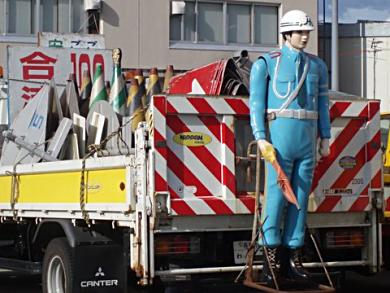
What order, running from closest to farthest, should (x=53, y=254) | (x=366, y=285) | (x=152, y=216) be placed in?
(x=152, y=216) < (x=53, y=254) < (x=366, y=285)

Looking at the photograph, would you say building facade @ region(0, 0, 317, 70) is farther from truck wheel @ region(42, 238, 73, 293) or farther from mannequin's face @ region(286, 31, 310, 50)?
mannequin's face @ region(286, 31, 310, 50)

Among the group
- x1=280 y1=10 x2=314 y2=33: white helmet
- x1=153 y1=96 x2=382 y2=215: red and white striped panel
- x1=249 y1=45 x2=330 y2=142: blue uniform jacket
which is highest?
x1=280 y1=10 x2=314 y2=33: white helmet

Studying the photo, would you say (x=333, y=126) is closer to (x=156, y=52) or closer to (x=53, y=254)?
(x=53, y=254)

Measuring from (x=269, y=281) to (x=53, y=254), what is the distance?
82.7 inches

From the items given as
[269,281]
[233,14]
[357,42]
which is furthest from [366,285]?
[357,42]

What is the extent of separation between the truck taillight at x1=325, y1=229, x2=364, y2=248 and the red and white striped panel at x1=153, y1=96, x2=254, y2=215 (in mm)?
901

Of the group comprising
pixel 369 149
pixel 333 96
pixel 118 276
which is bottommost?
pixel 118 276

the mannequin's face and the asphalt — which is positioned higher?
the mannequin's face

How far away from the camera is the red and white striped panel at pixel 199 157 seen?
6.39 m

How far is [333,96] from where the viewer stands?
295 inches

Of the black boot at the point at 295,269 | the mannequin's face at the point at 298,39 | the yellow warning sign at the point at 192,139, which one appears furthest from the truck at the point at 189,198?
the mannequin's face at the point at 298,39

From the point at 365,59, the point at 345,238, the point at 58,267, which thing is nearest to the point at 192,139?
the point at 345,238

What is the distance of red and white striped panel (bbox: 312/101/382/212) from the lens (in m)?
7.00

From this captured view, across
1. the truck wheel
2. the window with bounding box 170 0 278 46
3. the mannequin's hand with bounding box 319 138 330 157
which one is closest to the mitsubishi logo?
the truck wheel
